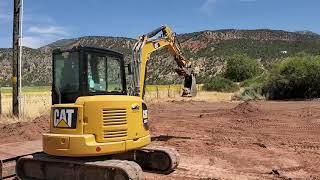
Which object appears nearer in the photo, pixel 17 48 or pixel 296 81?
pixel 17 48

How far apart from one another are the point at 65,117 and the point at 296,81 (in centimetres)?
2756

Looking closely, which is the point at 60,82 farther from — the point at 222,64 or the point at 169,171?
the point at 222,64

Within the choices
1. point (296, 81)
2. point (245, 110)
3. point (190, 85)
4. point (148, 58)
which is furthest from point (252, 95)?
point (148, 58)

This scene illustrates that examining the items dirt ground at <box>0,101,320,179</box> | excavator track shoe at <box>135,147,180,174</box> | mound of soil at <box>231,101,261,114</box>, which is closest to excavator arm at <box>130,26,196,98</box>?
dirt ground at <box>0,101,320,179</box>

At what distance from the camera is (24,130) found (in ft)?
63.0

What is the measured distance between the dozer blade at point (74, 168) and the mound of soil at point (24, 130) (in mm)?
7160

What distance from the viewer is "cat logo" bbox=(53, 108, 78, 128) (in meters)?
9.87

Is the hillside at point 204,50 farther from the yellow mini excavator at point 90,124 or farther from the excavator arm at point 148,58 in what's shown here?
the yellow mini excavator at point 90,124

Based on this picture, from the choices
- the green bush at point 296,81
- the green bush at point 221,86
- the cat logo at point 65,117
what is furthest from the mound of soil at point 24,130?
the green bush at point 221,86

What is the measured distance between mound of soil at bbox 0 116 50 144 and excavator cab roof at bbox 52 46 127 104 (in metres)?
7.86

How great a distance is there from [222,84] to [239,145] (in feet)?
135

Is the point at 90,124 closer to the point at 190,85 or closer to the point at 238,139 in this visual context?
the point at 238,139

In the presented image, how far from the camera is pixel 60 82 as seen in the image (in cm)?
1058

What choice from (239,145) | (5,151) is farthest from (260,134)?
(5,151)
